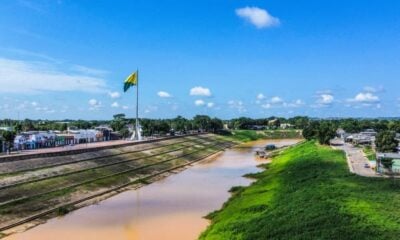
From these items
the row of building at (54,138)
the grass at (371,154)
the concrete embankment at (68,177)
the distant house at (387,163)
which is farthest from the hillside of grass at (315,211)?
the row of building at (54,138)

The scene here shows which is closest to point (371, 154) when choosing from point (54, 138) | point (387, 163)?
point (387, 163)

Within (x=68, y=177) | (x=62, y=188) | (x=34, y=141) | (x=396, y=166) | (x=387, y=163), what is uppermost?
(x=34, y=141)

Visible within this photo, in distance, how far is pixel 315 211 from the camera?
3206 centimetres

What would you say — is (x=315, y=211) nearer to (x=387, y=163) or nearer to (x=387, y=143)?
(x=387, y=163)

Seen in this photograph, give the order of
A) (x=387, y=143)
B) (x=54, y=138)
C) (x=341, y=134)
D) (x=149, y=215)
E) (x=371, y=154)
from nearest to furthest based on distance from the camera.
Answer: (x=149, y=215)
(x=387, y=143)
(x=371, y=154)
(x=54, y=138)
(x=341, y=134)

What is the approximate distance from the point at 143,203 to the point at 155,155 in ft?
134

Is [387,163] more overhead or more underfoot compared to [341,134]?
more underfoot

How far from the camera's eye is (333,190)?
1551 inches

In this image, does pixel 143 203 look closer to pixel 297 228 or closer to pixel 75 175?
pixel 75 175

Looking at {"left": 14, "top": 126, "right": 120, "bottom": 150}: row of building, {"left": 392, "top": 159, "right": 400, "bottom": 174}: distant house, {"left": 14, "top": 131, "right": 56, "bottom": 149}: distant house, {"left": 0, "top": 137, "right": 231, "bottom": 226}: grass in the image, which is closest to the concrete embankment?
{"left": 0, "top": 137, "right": 231, "bottom": 226}: grass

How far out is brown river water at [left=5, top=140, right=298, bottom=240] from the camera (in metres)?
35.3

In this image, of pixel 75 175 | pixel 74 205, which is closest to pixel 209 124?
pixel 75 175

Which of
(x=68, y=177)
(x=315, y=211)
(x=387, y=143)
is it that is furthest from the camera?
(x=387, y=143)

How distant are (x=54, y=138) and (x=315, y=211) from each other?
80.5 m
